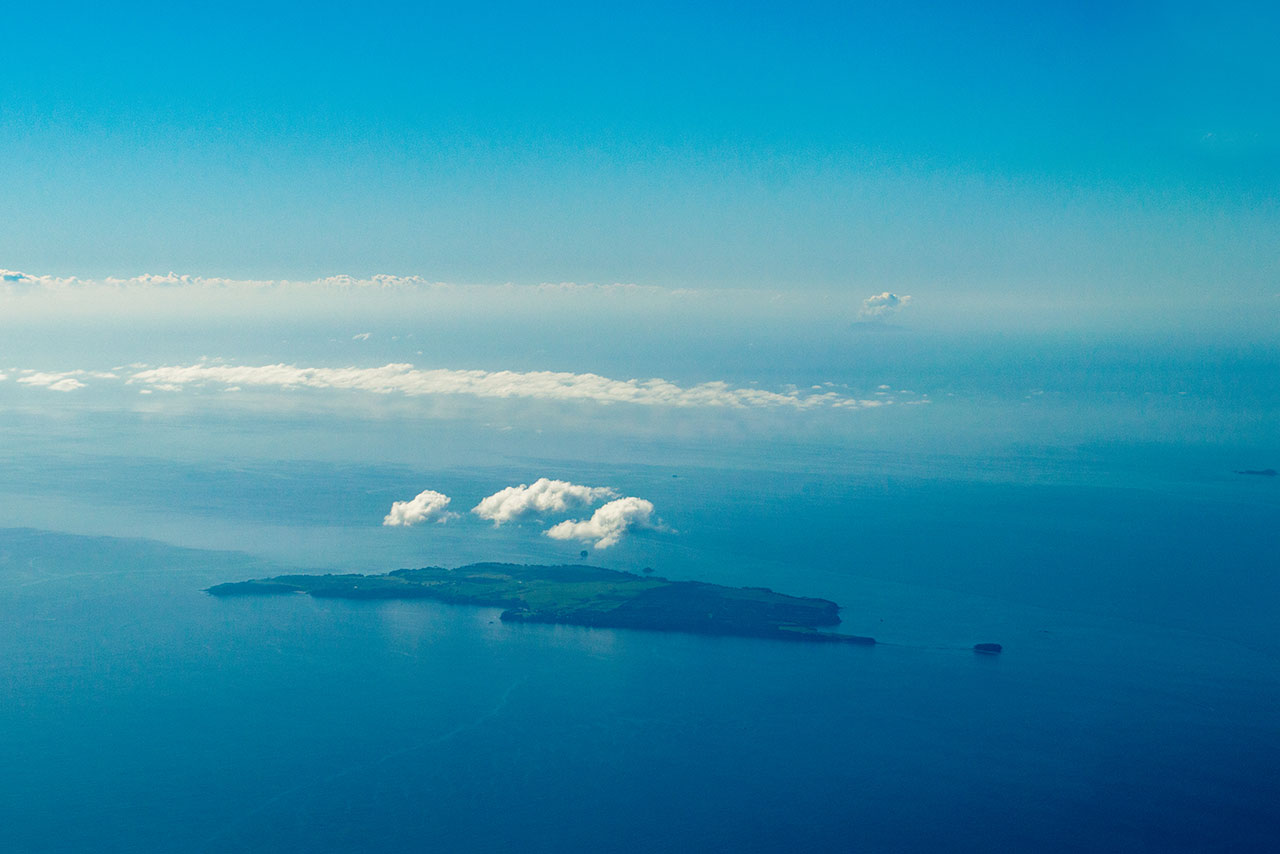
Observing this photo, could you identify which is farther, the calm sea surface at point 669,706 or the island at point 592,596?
the island at point 592,596

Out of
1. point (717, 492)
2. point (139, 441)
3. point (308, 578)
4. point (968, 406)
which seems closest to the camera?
point (308, 578)

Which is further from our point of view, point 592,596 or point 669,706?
point 592,596

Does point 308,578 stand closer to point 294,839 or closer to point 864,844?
point 294,839

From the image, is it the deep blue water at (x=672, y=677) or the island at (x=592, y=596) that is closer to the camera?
the deep blue water at (x=672, y=677)

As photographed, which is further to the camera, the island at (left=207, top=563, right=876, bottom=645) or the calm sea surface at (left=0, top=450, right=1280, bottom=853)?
the island at (left=207, top=563, right=876, bottom=645)

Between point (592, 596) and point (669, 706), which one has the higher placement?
point (592, 596)

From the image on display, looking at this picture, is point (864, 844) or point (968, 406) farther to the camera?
point (968, 406)

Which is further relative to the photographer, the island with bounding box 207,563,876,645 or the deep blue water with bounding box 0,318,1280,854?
the island with bounding box 207,563,876,645

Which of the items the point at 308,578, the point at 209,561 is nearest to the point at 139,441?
the point at 209,561
